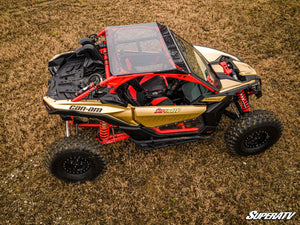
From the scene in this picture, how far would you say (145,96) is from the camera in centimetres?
423

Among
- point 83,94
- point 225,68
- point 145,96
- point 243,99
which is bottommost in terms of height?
point 145,96

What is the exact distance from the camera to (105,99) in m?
3.50

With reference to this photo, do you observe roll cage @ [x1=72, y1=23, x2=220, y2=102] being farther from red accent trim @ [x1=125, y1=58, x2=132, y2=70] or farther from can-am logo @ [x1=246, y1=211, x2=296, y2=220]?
can-am logo @ [x1=246, y1=211, x2=296, y2=220]

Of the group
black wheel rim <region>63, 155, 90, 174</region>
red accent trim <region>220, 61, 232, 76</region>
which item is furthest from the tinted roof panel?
black wheel rim <region>63, 155, 90, 174</region>

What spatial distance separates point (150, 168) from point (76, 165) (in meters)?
1.48

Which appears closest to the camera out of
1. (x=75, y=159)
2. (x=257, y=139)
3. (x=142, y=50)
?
(x=142, y=50)

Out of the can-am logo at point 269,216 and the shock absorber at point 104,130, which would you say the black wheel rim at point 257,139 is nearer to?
the can-am logo at point 269,216

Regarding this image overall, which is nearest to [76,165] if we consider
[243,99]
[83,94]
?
[83,94]

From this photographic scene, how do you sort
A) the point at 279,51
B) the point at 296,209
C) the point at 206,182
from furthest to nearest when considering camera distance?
the point at 279,51 → the point at 206,182 → the point at 296,209

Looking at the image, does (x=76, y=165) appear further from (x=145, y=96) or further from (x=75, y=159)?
(x=145, y=96)

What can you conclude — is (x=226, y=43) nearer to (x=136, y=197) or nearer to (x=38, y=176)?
(x=136, y=197)

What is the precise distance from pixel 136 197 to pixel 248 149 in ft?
8.10

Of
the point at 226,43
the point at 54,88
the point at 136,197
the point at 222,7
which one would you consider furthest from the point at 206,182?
the point at 222,7

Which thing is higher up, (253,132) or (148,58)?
(148,58)
